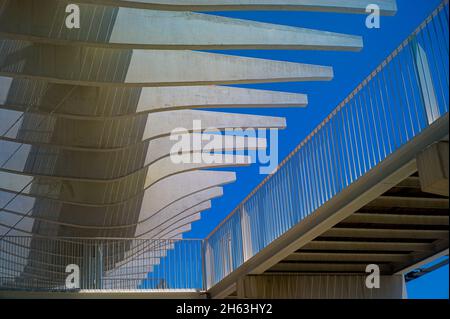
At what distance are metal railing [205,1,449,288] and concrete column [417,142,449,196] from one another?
65 centimetres

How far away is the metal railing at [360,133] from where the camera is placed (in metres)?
14.1

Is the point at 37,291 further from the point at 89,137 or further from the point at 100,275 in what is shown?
the point at 89,137

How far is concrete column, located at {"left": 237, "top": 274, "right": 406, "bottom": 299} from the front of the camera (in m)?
24.1

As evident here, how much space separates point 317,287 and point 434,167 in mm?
12341

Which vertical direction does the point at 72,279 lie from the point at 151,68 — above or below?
below

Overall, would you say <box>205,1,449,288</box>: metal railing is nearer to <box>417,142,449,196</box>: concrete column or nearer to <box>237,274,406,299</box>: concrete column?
<box>417,142,449,196</box>: concrete column

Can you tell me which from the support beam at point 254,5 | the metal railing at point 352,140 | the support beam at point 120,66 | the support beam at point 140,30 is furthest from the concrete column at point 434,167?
the support beam at point 120,66

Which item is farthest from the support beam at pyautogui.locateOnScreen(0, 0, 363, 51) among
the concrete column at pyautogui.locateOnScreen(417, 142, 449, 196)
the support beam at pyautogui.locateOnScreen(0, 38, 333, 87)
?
the concrete column at pyautogui.locateOnScreen(417, 142, 449, 196)

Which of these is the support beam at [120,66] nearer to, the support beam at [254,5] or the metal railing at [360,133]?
the metal railing at [360,133]

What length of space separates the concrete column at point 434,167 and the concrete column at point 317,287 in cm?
1112

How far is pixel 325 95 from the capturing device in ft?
382

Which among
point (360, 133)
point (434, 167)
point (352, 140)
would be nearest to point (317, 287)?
point (352, 140)

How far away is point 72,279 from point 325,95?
89609 mm
